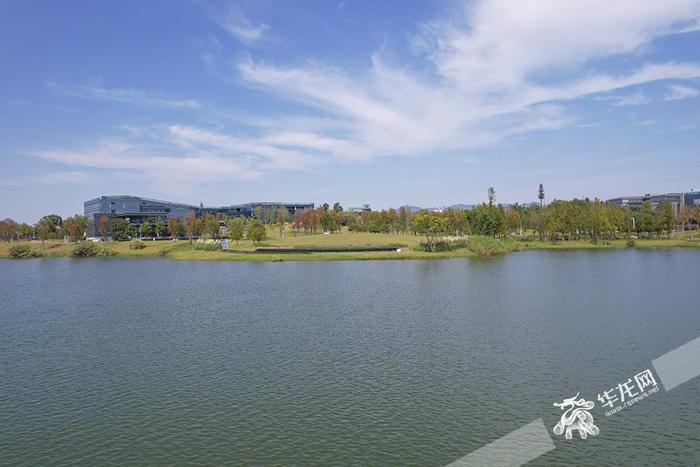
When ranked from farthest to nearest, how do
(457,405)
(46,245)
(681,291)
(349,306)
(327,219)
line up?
(327,219) < (46,245) < (681,291) < (349,306) < (457,405)

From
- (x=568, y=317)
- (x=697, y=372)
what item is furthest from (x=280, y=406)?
(x=568, y=317)

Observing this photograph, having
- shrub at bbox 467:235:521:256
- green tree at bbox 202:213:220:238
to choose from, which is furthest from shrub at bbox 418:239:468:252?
green tree at bbox 202:213:220:238

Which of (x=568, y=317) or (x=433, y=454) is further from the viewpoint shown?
(x=568, y=317)

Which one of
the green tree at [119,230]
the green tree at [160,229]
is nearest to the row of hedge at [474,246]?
the green tree at [119,230]

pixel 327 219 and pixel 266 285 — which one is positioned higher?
pixel 327 219

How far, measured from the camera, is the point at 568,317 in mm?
38844

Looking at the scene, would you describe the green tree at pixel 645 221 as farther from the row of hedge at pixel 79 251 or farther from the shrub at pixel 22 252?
the shrub at pixel 22 252

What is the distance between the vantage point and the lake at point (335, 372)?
746 inches

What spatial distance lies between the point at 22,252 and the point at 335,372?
394 feet

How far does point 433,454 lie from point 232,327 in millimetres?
23509

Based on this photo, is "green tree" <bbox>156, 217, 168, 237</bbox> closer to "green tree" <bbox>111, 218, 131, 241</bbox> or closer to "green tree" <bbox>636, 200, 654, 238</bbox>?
"green tree" <bbox>111, 218, 131, 241</bbox>

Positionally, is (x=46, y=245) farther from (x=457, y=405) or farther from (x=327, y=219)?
(x=457, y=405)

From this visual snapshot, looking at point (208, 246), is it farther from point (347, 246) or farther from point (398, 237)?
point (398, 237)

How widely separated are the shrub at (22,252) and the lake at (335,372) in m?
74.3
